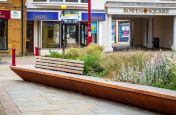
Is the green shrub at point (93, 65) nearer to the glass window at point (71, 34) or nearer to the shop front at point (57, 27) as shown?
the shop front at point (57, 27)

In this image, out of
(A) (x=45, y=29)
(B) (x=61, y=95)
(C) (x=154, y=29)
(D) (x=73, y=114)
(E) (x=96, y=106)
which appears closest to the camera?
(D) (x=73, y=114)

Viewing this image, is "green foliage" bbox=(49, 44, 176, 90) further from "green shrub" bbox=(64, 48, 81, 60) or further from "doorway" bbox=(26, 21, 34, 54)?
"doorway" bbox=(26, 21, 34, 54)

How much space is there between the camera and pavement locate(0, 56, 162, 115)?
9529 mm

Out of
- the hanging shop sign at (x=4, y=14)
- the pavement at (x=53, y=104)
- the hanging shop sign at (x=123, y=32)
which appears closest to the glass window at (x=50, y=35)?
the hanging shop sign at (x=4, y=14)

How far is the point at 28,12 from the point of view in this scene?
3500 cm

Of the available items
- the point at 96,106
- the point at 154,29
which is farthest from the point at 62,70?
the point at 154,29

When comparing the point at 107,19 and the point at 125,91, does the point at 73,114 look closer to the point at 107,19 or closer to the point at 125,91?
the point at 125,91

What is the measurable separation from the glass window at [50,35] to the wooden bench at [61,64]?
69.8 ft

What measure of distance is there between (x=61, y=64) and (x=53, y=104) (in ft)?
10.2

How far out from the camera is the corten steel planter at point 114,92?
890cm

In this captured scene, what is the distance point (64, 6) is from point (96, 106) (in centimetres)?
2362

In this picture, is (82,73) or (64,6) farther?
(64,6)

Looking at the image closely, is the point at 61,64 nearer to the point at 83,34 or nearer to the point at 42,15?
the point at 42,15

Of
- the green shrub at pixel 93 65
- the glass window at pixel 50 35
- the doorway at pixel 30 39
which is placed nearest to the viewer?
the green shrub at pixel 93 65
